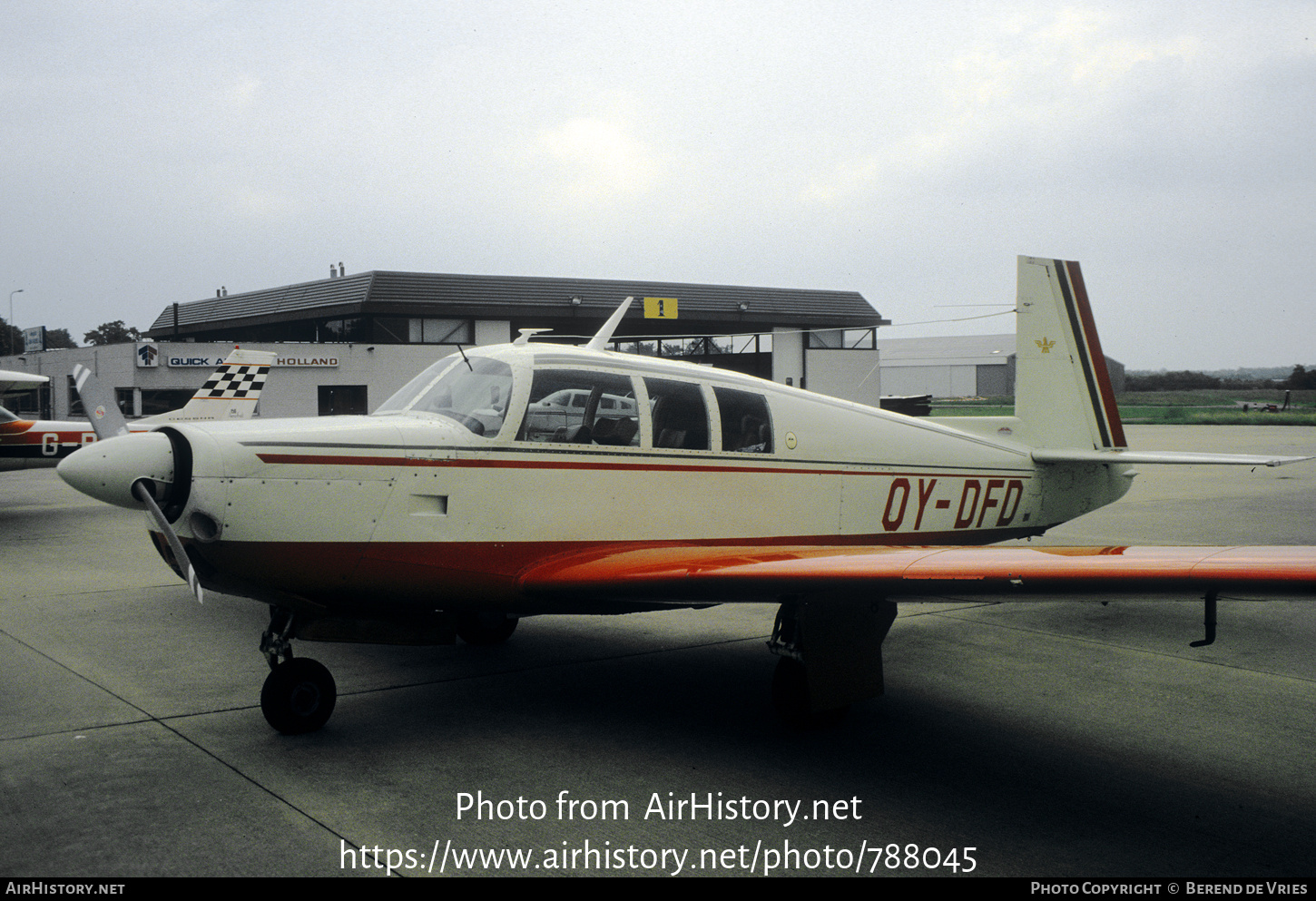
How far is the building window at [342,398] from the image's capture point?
3741 centimetres

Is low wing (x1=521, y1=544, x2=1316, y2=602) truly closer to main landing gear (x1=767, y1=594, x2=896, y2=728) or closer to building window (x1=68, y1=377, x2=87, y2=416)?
main landing gear (x1=767, y1=594, x2=896, y2=728)

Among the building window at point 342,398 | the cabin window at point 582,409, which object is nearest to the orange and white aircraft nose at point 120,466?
the cabin window at point 582,409

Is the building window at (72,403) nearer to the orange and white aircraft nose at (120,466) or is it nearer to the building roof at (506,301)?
the building roof at (506,301)

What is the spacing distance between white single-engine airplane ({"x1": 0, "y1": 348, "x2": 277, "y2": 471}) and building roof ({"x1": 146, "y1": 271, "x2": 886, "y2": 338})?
20.1 meters

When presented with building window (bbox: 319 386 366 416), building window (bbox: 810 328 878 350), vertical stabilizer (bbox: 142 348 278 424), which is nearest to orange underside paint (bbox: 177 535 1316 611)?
vertical stabilizer (bbox: 142 348 278 424)

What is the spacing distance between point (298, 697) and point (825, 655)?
107 inches

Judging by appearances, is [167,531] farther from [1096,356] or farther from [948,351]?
[948,351]

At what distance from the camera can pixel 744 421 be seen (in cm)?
580

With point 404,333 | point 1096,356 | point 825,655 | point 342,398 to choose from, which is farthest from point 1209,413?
point 825,655

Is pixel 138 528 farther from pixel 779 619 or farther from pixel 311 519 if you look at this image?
pixel 779 619

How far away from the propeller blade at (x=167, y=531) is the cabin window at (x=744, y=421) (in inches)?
114

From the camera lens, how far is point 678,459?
5.50m
